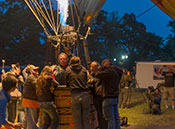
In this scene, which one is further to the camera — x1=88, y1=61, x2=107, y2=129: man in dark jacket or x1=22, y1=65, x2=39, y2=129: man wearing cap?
x1=88, y1=61, x2=107, y2=129: man in dark jacket

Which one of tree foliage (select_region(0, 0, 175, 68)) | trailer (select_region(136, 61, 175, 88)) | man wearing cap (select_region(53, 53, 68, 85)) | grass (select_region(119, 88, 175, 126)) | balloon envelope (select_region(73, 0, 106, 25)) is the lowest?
grass (select_region(119, 88, 175, 126))

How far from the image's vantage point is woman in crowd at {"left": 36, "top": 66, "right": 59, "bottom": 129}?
5.09 m

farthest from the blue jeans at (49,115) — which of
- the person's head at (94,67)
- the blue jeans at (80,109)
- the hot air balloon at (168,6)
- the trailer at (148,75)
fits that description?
the trailer at (148,75)

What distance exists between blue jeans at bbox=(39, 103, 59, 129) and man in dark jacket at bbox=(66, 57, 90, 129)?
0.37m

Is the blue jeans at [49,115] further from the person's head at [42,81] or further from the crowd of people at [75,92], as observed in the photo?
the person's head at [42,81]

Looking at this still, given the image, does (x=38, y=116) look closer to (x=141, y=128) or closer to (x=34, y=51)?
(x=141, y=128)

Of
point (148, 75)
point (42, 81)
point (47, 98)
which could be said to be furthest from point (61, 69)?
point (148, 75)

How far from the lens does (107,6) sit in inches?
7283

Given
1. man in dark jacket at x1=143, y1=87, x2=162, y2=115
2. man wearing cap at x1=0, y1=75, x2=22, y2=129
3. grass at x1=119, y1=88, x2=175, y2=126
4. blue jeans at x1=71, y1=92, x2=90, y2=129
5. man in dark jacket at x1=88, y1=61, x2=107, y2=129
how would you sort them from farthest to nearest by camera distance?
man in dark jacket at x1=143, y1=87, x2=162, y2=115
grass at x1=119, y1=88, x2=175, y2=126
man in dark jacket at x1=88, y1=61, x2=107, y2=129
blue jeans at x1=71, y1=92, x2=90, y2=129
man wearing cap at x1=0, y1=75, x2=22, y2=129

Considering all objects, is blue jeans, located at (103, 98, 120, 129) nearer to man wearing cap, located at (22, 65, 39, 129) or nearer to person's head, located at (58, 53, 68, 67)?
person's head, located at (58, 53, 68, 67)

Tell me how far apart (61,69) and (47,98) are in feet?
2.64

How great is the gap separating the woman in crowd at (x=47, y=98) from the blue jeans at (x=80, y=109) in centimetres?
39

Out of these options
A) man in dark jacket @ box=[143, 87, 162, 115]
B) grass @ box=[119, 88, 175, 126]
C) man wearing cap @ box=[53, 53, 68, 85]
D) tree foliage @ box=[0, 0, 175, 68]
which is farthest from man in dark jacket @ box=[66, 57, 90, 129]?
tree foliage @ box=[0, 0, 175, 68]

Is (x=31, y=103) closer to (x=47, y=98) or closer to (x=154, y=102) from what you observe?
(x=47, y=98)
